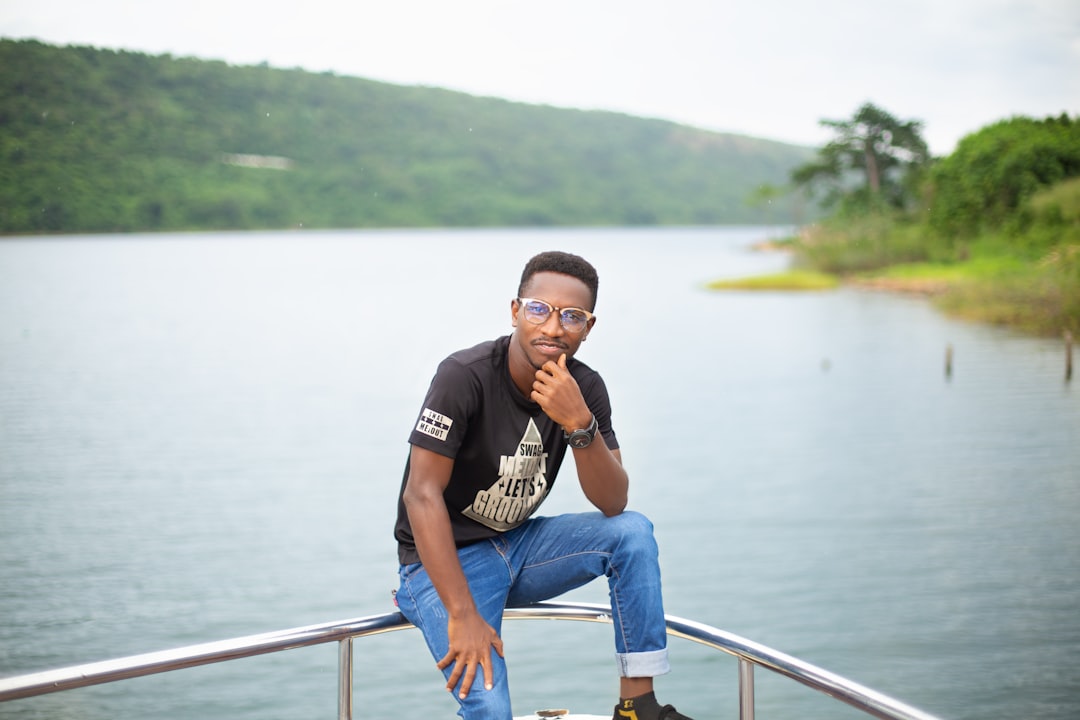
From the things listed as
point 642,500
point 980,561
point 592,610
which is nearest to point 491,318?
point 642,500

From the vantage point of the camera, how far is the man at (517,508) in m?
2.14

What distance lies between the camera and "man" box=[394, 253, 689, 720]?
84.2 inches

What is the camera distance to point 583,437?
2.20 m

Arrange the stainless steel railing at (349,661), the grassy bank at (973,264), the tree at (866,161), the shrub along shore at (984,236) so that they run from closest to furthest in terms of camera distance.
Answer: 1. the stainless steel railing at (349,661)
2. the grassy bank at (973,264)
3. the shrub along shore at (984,236)
4. the tree at (866,161)

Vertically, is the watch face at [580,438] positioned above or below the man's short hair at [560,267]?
below

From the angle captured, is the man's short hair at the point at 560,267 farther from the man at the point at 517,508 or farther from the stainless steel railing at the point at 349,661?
the stainless steel railing at the point at 349,661

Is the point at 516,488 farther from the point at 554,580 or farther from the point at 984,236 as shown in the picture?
the point at 984,236

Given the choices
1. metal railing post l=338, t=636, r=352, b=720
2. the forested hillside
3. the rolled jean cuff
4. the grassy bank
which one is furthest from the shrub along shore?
metal railing post l=338, t=636, r=352, b=720

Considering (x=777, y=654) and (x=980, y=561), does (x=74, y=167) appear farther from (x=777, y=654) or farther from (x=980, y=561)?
(x=777, y=654)

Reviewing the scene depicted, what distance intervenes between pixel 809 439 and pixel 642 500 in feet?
18.6

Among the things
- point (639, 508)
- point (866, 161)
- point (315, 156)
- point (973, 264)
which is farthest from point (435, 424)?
point (315, 156)

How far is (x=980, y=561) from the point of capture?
49.8 feet

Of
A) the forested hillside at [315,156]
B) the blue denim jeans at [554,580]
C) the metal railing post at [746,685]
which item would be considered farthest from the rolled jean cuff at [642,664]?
the forested hillside at [315,156]

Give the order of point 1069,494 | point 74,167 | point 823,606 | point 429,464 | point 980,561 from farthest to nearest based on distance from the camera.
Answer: point 74,167 < point 1069,494 < point 980,561 < point 823,606 < point 429,464
